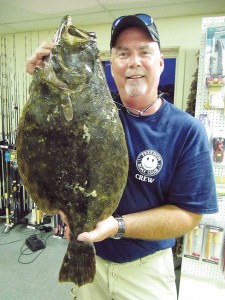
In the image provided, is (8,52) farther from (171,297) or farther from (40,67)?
(171,297)

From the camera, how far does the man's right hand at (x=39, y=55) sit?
0.77 metres

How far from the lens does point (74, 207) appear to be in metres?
0.80

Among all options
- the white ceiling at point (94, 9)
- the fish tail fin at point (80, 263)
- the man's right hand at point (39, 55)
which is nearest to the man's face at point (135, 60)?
the man's right hand at point (39, 55)

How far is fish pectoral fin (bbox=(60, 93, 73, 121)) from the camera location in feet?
2.42

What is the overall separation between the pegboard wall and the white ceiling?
87 centimetres

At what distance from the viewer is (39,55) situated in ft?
2.57

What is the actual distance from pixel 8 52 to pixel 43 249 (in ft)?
9.37

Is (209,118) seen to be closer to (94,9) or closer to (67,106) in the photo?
(67,106)

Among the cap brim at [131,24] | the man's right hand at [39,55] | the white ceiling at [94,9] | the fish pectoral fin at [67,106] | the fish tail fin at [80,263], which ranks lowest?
the fish tail fin at [80,263]

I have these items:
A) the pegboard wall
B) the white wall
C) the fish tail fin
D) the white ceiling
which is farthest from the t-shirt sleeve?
the white wall

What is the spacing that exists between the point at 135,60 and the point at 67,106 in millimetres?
406

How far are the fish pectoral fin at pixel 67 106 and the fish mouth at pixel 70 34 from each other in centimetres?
14

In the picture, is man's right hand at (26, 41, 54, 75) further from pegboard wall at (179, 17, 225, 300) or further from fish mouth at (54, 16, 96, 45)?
pegboard wall at (179, 17, 225, 300)

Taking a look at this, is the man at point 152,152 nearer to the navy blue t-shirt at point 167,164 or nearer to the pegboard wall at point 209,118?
the navy blue t-shirt at point 167,164
